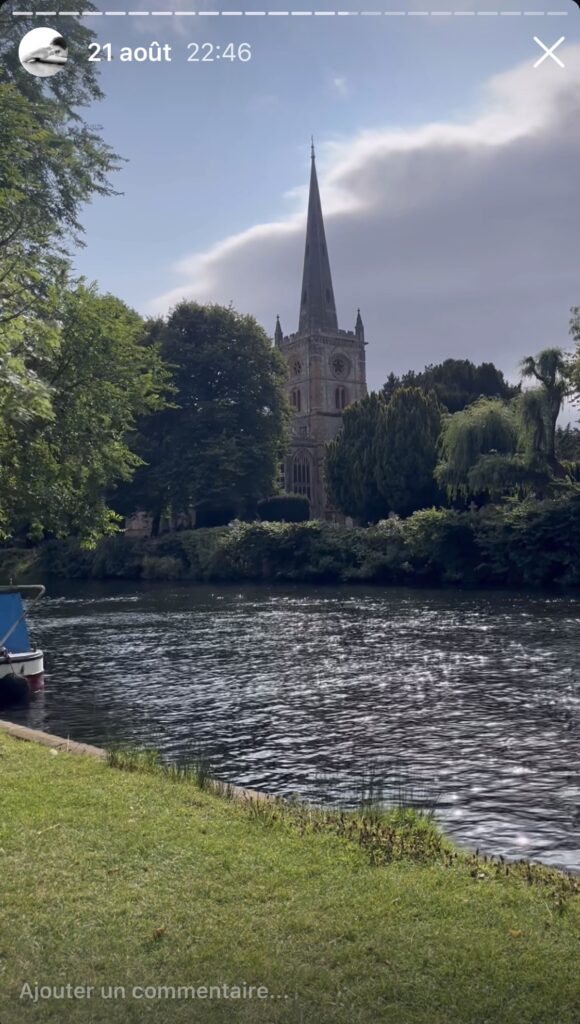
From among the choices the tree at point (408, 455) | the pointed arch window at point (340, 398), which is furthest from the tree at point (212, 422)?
the pointed arch window at point (340, 398)

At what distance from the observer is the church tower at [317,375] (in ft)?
400

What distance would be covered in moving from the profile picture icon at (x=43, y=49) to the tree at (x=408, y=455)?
69.2m

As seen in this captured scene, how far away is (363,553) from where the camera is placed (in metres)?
55.9

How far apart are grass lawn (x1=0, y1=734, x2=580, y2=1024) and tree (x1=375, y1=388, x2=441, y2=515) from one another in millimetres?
64706

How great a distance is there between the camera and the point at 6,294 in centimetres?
1229

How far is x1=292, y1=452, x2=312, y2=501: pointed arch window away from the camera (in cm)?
12175

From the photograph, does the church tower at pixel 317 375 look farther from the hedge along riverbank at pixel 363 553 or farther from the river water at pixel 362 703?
the river water at pixel 362 703

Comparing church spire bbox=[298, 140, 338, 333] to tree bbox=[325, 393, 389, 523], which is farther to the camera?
church spire bbox=[298, 140, 338, 333]

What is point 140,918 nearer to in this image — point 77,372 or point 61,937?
point 61,937

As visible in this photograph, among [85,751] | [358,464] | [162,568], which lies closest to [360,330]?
[358,464]

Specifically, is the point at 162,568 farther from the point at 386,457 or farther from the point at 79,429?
the point at 79,429

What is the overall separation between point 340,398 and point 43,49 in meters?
128

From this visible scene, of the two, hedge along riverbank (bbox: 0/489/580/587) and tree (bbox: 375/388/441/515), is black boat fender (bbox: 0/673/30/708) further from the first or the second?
tree (bbox: 375/388/441/515)

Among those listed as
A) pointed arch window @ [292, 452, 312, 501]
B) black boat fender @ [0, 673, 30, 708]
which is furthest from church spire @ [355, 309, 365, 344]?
black boat fender @ [0, 673, 30, 708]
